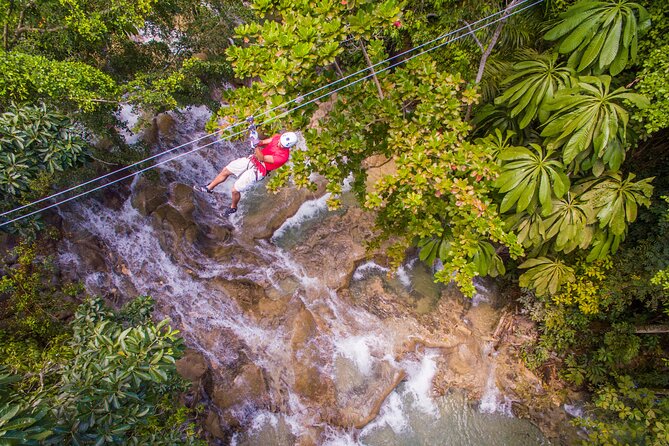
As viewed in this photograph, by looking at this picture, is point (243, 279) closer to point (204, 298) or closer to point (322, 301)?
point (204, 298)

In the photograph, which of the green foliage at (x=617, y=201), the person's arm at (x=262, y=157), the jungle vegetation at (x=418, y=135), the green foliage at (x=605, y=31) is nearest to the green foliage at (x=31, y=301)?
the jungle vegetation at (x=418, y=135)

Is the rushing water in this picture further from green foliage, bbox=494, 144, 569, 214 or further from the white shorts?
green foliage, bbox=494, 144, 569, 214

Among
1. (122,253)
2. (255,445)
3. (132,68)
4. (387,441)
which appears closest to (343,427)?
(387,441)

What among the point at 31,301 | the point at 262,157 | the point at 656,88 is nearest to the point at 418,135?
the point at 262,157

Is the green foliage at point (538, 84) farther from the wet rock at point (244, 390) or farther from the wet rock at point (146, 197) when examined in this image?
the wet rock at point (146, 197)

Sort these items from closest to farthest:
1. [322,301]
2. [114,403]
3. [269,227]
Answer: [114,403] < [322,301] < [269,227]

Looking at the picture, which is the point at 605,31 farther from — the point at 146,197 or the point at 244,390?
the point at 146,197
